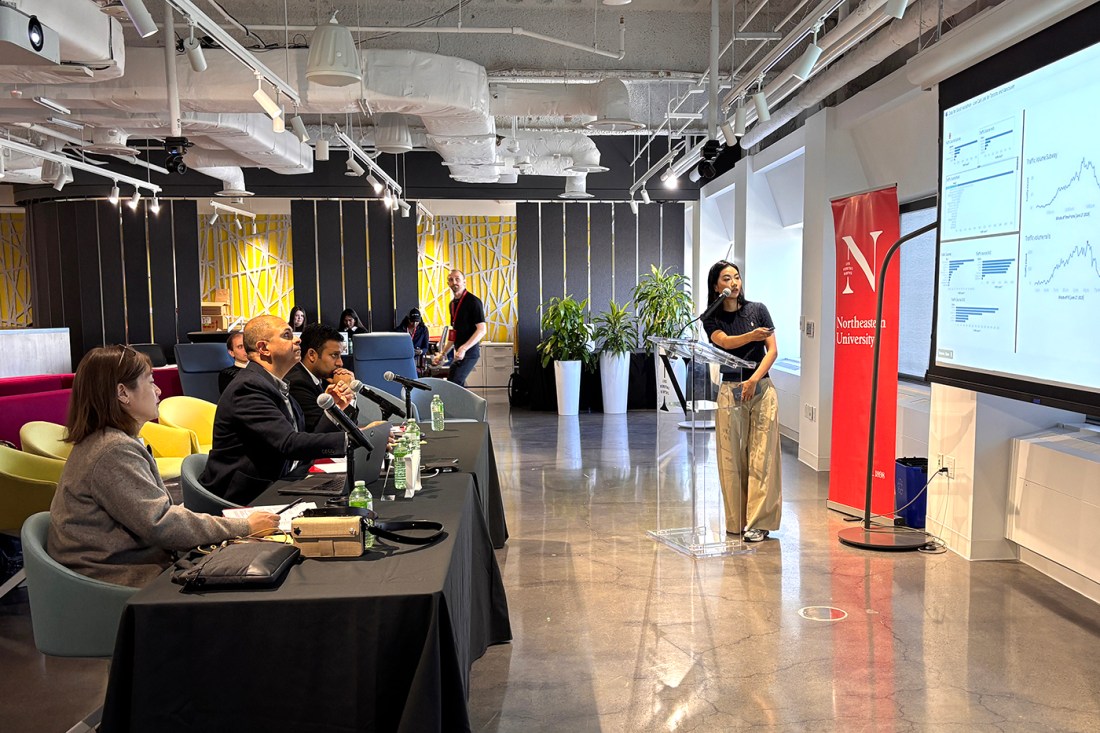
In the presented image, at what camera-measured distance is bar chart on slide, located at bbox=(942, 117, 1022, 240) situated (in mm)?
4246

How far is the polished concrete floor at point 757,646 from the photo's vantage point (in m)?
3.23

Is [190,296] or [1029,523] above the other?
[190,296]

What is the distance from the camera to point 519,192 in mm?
13023

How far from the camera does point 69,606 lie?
2.57 meters

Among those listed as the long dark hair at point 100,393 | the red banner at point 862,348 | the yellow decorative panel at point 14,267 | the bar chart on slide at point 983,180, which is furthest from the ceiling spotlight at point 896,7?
the yellow decorative panel at point 14,267

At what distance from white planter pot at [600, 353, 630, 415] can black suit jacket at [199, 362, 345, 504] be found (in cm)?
842

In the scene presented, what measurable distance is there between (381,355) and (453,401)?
352 centimetres

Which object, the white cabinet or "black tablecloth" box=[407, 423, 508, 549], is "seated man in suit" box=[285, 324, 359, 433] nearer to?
"black tablecloth" box=[407, 423, 508, 549]

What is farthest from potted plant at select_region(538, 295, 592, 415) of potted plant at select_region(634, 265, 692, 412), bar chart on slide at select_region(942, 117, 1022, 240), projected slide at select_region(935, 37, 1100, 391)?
bar chart on slide at select_region(942, 117, 1022, 240)

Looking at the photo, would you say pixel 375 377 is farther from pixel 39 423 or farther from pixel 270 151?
pixel 39 423

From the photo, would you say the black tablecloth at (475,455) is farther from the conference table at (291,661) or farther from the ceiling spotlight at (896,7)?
the ceiling spotlight at (896,7)

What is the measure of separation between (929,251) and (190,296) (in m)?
10.4

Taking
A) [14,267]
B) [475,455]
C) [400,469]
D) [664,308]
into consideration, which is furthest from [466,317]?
[14,267]

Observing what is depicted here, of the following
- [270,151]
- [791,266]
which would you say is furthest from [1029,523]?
[270,151]
